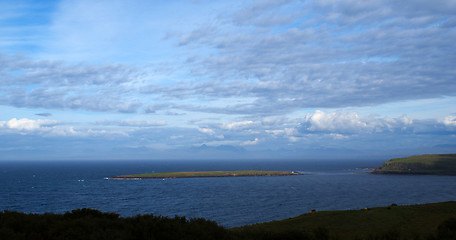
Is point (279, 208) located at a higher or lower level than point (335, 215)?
lower

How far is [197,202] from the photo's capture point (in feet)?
289

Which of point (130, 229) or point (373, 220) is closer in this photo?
point (130, 229)

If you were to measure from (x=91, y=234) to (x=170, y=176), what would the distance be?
166m

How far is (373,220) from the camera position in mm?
42656

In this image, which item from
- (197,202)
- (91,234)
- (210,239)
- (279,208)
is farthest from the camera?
(197,202)

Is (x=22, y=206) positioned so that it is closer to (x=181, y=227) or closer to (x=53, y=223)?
(x=53, y=223)

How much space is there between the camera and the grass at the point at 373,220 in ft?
126

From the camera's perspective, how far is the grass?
3850 cm

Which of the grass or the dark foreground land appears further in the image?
the grass

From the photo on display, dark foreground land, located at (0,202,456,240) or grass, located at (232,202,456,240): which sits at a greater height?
dark foreground land, located at (0,202,456,240)

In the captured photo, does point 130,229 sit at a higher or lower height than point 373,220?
higher

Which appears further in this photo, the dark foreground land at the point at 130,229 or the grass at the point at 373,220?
the grass at the point at 373,220

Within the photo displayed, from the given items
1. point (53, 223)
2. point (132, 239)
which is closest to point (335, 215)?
point (132, 239)

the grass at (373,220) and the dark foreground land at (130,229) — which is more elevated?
the dark foreground land at (130,229)
